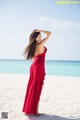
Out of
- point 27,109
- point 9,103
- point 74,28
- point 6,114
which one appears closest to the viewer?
point 6,114

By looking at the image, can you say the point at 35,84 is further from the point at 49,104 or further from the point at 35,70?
the point at 49,104

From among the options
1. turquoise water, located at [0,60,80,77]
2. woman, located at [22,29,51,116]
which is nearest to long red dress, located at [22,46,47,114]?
woman, located at [22,29,51,116]

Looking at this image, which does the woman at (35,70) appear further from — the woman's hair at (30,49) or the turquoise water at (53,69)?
the turquoise water at (53,69)

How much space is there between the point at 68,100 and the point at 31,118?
1.13m

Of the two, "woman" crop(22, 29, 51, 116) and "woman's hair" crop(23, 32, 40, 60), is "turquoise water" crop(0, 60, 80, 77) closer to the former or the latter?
"woman" crop(22, 29, 51, 116)

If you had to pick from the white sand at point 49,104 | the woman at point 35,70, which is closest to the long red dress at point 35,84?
the woman at point 35,70

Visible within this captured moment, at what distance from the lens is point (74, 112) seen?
3.72 meters

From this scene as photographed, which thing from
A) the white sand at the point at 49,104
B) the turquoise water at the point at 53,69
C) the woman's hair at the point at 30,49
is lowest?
the turquoise water at the point at 53,69

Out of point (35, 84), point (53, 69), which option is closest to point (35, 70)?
point (35, 84)

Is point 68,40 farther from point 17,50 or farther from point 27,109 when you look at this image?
point 27,109

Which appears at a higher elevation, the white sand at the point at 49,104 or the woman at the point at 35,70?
the woman at the point at 35,70

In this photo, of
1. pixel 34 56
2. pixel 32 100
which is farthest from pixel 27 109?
pixel 34 56

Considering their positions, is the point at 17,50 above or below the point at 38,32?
below

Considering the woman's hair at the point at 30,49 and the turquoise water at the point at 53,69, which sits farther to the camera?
the turquoise water at the point at 53,69
